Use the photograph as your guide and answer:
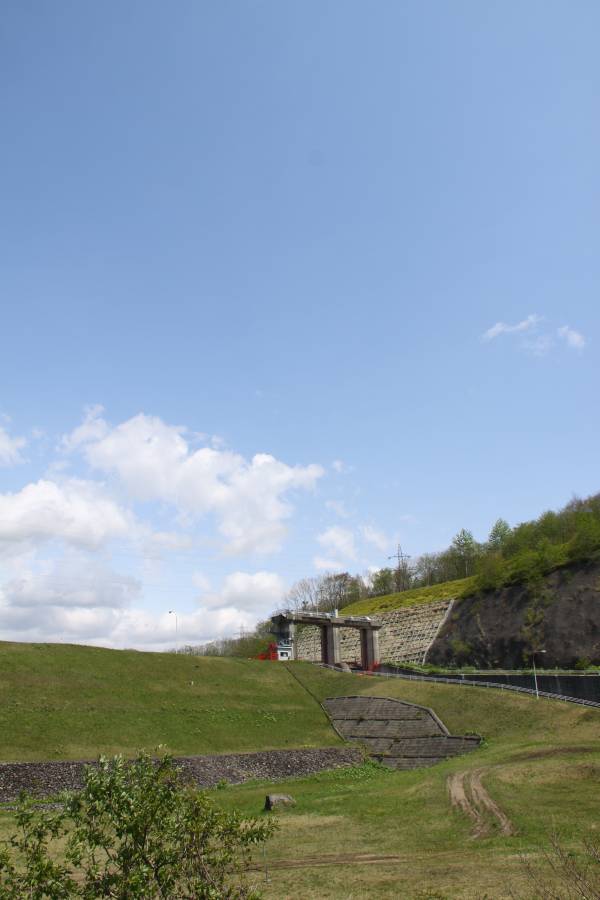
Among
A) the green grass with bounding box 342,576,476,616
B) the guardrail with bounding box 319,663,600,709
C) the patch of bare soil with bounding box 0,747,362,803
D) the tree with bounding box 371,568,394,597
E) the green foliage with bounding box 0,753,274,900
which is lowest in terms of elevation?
the patch of bare soil with bounding box 0,747,362,803

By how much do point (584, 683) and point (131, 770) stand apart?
164ft

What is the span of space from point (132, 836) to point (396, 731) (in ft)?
153

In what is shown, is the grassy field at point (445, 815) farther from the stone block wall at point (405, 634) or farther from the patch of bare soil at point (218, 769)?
the stone block wall at point (405, 634)

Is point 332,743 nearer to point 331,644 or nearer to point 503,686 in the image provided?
point 503,686

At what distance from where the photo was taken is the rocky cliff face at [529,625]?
7025 cm

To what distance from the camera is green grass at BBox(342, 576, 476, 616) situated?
103181mm

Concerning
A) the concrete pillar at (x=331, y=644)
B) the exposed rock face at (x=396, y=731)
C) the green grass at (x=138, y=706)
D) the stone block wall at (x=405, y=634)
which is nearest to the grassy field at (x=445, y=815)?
the exposed rock face at (x=396, y=731)

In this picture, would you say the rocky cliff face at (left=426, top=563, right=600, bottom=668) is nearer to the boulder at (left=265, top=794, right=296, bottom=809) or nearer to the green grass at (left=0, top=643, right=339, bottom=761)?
the green grass at (left=0, top=643, right=339, bottom=761)

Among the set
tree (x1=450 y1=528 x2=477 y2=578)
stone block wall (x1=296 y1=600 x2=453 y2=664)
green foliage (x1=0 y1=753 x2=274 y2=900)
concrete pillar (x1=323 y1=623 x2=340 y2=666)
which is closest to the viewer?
green foliage (x1=0 y1=753 x2=274 y2=900)

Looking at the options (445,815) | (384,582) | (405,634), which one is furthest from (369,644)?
(384,582)

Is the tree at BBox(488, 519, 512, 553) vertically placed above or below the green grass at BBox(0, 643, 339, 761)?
above

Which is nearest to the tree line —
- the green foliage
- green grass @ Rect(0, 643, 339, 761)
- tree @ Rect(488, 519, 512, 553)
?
tree @ Rect(488, 519, 512, 553)

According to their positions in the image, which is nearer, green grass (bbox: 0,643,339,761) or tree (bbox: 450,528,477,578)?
green grass (bbox: 0,643,339,761)

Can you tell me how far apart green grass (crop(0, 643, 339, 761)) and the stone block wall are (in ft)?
103
